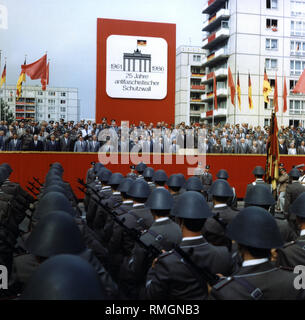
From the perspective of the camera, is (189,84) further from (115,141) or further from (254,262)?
(254,262)

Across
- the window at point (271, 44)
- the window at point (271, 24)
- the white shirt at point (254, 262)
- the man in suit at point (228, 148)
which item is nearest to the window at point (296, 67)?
the window at point (271, 44)

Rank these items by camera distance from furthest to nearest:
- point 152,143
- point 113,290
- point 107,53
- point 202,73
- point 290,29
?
point 202,73 < point 290,29 < point 107,53 < point 152,143 < point 113,290

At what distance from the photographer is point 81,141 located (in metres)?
16.8

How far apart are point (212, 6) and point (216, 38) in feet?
23.5

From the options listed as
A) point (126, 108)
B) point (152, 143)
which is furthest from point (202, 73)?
point (152, 143)

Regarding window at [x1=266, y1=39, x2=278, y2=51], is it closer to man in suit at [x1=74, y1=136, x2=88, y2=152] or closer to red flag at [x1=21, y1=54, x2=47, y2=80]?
red flag at [x1=21, y1=54, x2=47, y2=80]

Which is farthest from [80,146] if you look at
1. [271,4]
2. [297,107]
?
[271,4]

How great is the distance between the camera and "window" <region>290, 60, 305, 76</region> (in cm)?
5162

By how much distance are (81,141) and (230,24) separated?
42.0m

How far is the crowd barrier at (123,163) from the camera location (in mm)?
14430

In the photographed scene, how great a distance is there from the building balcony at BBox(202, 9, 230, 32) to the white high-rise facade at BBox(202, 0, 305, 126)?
140 mm

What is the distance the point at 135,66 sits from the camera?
2377 centimetres

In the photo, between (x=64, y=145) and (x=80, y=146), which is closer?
(x=80, y=146)

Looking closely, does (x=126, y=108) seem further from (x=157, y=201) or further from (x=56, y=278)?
(x=56, y=278)
